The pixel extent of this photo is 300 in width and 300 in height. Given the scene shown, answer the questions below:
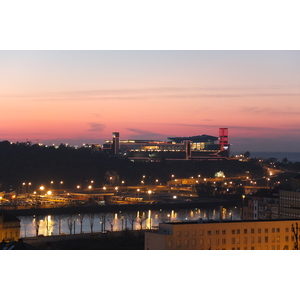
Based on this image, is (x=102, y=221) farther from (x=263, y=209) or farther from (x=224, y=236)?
(x=224, y=236)

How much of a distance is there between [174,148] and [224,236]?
24395 mm

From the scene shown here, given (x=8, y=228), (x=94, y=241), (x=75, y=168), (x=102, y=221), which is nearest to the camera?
(x=8, y=228)

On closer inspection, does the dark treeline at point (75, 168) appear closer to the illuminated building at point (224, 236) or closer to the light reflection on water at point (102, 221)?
the light reflection on water at point (102, 221)

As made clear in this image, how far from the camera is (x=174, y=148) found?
30.7m

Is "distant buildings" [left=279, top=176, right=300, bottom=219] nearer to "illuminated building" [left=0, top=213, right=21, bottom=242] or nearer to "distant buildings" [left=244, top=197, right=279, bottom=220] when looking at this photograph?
"distant buildings" [left=244, top=197, right=279, bottom=220]

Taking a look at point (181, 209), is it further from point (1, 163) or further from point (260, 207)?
point (1, 163)

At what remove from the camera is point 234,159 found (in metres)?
30.2

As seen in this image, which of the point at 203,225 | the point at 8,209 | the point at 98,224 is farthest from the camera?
the point at 8,209

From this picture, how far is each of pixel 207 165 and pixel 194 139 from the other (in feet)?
16.2

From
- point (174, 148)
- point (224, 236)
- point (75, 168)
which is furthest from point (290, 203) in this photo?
point (174, 148)

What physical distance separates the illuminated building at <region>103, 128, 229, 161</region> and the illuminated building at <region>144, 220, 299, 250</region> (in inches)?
874

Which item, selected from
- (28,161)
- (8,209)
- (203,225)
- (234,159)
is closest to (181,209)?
(8,209)

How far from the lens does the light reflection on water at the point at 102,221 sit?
10.8 metres

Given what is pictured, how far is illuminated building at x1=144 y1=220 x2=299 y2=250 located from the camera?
6086 mm
